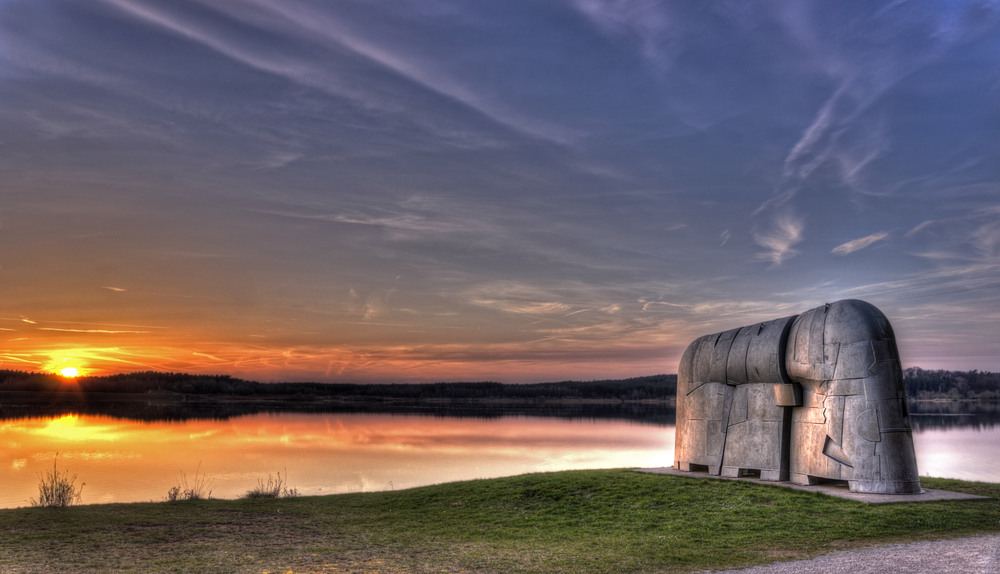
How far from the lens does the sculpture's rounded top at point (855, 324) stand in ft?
51.8

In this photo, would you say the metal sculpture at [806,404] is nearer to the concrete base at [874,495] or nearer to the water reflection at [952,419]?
the concrete base at [874,495]

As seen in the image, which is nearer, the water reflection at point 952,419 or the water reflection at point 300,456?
the water reflection at point 300,456

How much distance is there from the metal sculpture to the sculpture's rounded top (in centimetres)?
2

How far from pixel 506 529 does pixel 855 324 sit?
9.65 meters

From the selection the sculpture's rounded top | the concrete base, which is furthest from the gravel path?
the sculpture's rounded top

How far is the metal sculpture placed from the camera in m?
15.2

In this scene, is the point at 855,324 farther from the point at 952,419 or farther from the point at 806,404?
the point at 952,419

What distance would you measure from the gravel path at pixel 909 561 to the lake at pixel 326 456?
19501mm

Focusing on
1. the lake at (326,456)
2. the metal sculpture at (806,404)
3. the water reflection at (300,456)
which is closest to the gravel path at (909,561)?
the metal sculpture at (806,404)

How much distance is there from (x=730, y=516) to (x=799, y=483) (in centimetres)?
395

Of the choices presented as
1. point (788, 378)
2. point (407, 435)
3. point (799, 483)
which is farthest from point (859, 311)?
point (407, 435)

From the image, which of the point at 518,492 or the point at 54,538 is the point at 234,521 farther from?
the point at 518,492

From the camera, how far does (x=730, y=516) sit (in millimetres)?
13547

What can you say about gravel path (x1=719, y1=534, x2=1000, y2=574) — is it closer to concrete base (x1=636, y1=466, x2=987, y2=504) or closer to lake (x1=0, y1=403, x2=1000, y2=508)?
concrete base (x1=636, y1=466, x2=987, y2=504)
